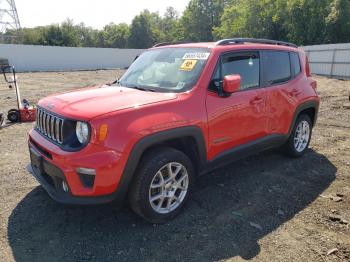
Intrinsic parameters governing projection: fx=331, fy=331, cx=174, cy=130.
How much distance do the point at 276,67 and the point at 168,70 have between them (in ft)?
5.68

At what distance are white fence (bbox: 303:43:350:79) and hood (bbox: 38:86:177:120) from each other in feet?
70.5

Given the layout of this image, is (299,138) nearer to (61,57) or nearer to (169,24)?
(61,57)

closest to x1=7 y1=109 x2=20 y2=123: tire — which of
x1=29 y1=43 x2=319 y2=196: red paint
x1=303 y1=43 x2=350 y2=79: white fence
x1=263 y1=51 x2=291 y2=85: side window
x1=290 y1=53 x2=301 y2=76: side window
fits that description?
x1=29 y1=43 x2=319 y2=196: red paint

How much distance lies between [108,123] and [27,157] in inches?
128

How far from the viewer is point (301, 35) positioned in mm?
36781

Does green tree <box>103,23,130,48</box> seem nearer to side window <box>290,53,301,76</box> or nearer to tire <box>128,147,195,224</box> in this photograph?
side window <box>290,53,301,76</box>

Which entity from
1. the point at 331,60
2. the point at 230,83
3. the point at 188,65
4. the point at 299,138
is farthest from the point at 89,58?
the point at 230,83

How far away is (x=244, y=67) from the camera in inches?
169

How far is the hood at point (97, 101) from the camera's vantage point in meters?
3.19

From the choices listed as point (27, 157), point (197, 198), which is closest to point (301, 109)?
point (197, 198)

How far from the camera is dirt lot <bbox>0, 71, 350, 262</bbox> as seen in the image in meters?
3.13

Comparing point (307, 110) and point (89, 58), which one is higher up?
point (307, 110)

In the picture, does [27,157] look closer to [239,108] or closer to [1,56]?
[239,108]

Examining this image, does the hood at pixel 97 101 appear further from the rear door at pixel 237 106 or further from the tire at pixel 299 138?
the tire at pixel 299 138
